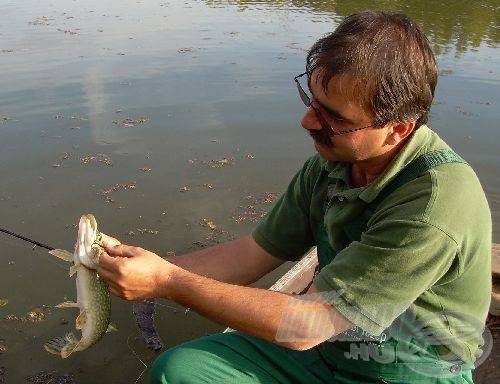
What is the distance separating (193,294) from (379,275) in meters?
0.79

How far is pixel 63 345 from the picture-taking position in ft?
11.7

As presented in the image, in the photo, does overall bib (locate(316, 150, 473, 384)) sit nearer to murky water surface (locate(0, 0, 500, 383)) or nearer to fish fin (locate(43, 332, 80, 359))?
fish fin (locate(43, 332, 80, 359))

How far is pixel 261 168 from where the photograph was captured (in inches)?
294

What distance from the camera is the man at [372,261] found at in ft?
6.54

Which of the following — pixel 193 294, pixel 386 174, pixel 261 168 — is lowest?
pixel 261 168

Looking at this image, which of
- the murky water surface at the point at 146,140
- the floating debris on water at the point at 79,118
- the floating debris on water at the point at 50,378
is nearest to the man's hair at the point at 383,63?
the murky water surface at the point at 146,140

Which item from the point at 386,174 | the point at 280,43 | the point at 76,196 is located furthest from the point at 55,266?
the point at 280,43

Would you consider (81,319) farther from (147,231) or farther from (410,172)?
(147,231)

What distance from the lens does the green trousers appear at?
2.48m

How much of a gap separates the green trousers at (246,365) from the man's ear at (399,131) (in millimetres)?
1003

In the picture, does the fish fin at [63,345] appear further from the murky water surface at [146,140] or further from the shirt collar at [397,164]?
the shirt collar at [397,164]

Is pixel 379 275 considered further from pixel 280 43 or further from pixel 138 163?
pixel 280 43

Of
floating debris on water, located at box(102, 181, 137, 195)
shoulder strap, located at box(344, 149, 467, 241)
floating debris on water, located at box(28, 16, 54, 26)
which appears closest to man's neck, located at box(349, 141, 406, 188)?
shoulder strap, located at box(344, 149, 467, 241)

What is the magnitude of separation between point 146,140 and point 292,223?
5663mm
